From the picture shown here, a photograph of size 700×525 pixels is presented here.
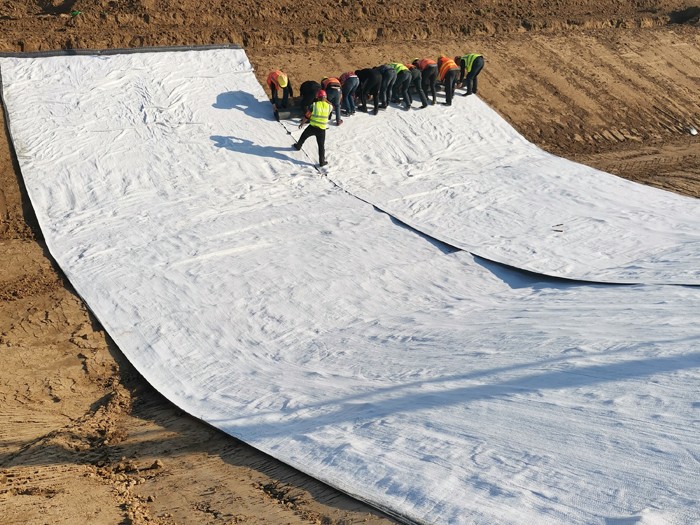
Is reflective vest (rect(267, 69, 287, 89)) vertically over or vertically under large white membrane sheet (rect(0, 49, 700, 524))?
over

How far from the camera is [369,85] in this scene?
40.1ft

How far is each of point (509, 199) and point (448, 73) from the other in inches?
122

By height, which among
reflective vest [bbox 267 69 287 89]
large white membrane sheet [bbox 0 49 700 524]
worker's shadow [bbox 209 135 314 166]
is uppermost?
reflective vest [bbox 267 69 287 89]

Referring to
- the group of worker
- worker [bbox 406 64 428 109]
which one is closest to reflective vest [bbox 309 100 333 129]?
the group of worker

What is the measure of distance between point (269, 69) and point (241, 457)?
30.2ft

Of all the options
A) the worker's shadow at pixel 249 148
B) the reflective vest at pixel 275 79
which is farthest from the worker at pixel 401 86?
the worker's shadow at pixel 249 148

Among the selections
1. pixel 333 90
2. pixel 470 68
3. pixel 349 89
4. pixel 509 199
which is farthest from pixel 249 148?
pixel 470 68

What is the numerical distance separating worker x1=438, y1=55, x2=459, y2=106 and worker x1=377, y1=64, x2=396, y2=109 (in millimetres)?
974

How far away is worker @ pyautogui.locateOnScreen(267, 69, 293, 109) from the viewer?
1177 cm

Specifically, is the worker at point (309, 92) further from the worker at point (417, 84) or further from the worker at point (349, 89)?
the worker at point (417, 84)

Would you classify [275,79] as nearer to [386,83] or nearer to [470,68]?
[386,83]

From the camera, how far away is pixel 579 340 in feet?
21.2

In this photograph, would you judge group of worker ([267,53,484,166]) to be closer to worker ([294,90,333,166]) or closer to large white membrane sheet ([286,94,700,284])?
worker ([294,90,333,166])

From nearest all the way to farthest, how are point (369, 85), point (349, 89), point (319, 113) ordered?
1. point (319, 113)
2. point (349, 89)
3. point (369, 85)
